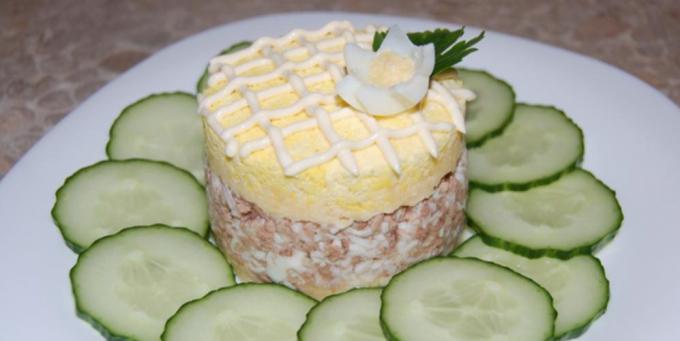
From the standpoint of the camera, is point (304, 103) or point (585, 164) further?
point (585, 164)

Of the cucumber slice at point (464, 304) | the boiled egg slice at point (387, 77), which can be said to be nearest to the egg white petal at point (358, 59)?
the boiled egg slice at point (387, 77)

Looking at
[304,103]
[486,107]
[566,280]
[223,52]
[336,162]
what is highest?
[304,103]

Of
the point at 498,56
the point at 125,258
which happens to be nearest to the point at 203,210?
the point at 125,258

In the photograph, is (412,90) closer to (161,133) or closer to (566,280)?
(566,280)

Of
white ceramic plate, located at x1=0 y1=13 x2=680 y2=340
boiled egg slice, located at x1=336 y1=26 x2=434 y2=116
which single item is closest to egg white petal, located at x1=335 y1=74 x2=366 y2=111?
boiled egg slice, located at x1=336 y1=26 x2=434 y2=116

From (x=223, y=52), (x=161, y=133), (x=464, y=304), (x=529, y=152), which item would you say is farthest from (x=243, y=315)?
(x=223, y=52)

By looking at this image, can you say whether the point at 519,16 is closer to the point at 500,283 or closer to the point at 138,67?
the point at 138,67
